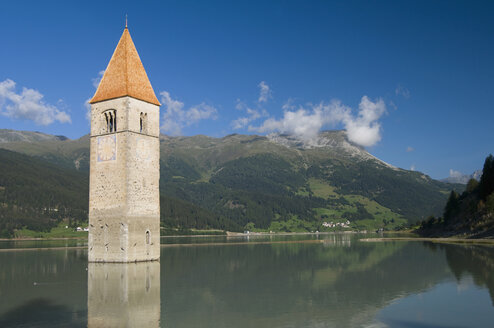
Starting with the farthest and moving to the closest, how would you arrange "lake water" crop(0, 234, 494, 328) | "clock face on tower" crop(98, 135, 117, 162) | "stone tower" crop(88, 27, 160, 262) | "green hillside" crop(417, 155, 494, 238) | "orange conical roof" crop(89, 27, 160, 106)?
1. "green hillside" crop(417, 155, 494, 238)
2. "orange conical roof" crop(89, 27, 160, 106)
3. "clock face on tower" crop(98, 135, 117, 162)
4. "stone tower" crop(88, 27, 160, 262)
5. "lake water" crop(0, 234, 494, 328)

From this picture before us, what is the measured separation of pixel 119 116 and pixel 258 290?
22.8 m

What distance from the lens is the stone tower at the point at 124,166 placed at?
42.1 m

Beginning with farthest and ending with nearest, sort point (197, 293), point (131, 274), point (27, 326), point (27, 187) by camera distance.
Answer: point (27, 187), point (131, 274), point (197, 293), point (27, 326)

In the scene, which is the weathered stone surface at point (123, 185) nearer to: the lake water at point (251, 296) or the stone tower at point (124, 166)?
the stone tower at point (124, 166)

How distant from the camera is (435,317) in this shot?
20.1m

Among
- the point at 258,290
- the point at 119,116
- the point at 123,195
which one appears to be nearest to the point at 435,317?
the point at 258,290

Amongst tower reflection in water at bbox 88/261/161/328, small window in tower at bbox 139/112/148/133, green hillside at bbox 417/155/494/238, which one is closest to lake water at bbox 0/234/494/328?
tower reflection in water at bbox 88/261/161/328

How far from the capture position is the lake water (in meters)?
19.9

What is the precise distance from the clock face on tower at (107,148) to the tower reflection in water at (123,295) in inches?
368

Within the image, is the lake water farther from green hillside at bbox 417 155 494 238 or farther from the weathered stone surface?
green hillside at bbox 417 155 494 238

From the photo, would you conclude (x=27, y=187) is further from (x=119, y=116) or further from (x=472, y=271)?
(x=472, y=271)

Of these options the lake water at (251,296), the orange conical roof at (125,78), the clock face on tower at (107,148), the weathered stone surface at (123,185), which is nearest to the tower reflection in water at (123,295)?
the lake water at (251,296)

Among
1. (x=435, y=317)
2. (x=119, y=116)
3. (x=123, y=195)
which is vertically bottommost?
(x=435, y=317)

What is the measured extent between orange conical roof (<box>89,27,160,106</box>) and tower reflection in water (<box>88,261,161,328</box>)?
1522cm
